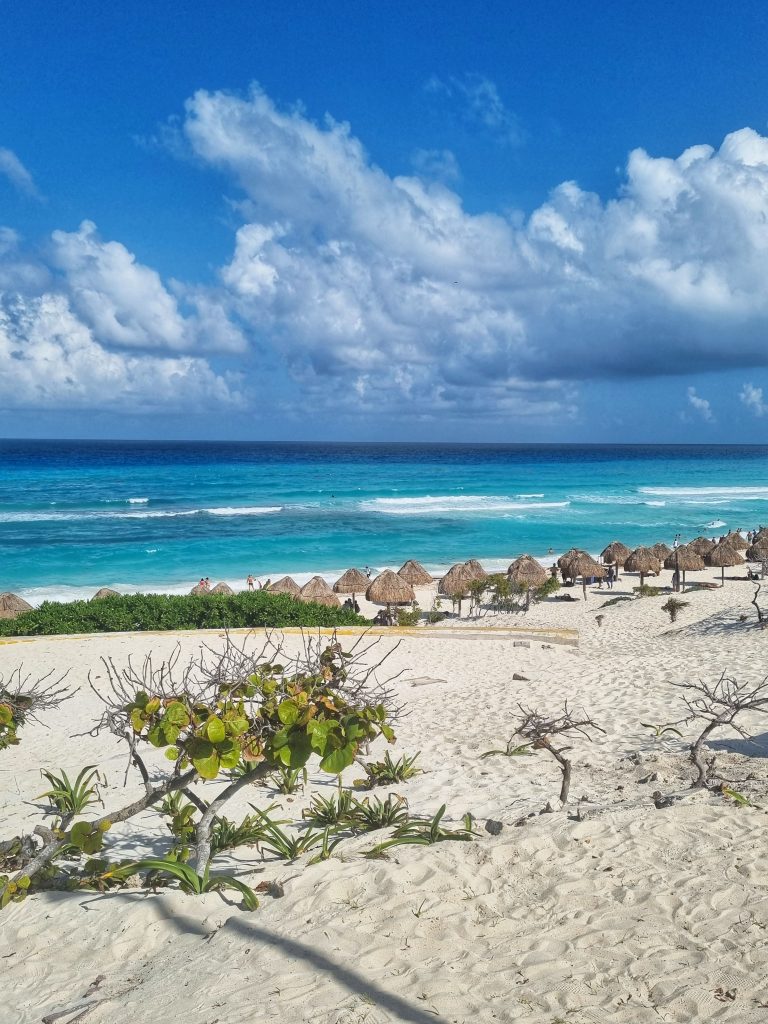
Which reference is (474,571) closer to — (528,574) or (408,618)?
(528,574)

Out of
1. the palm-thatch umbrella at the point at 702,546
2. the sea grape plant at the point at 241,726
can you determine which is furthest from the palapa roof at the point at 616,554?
the sea grape plant at the point at 241,726

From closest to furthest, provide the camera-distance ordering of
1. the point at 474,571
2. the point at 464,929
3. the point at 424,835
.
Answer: the point at 464,929, the point at 424,835, the point at 474,571

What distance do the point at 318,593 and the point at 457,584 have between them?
16.3ft

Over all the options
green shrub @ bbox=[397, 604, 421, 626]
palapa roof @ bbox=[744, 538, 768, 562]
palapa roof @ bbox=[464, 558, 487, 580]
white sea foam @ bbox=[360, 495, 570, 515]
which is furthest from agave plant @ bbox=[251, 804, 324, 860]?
white sea foam @ bbox=[360, 495, 570, 515]

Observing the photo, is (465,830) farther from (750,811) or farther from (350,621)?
(350,621)

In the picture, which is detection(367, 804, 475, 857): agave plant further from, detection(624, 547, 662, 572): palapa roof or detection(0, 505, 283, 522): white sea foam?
detection(0, 505, 283, 522): white sea foam

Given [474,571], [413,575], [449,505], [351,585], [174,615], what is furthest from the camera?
[449,505]

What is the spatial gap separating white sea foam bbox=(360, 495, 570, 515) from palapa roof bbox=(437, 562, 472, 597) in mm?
27254

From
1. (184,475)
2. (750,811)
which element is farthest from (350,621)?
(184,475)

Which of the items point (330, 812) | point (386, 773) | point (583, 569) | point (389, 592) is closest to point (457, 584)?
point (389, 592)

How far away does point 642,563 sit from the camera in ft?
96.3

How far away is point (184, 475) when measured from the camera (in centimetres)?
8331

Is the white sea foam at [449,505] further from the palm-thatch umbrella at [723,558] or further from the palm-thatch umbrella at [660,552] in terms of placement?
the palm-thatch umbrella at [723,558]

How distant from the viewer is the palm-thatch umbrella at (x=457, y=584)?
24344 mm
